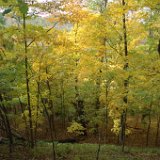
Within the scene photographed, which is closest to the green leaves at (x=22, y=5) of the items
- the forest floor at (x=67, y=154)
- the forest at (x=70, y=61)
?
the forest at (x=70, y=61)

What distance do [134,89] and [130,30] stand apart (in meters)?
4.04

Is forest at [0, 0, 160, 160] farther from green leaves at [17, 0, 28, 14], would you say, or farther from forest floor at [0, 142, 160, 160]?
green leaves at [17, 0, 28, 14]

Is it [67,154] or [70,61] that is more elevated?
[70,61]

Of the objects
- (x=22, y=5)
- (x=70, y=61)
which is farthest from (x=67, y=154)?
(x=22, y=5)

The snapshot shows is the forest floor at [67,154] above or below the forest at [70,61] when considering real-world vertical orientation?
below

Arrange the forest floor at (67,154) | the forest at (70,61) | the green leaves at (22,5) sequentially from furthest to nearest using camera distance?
1. the forest floor at (67,154)
2. the forest at (70,61)
3. the green leaves at (22,5)

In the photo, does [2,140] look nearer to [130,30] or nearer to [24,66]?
[24,66]

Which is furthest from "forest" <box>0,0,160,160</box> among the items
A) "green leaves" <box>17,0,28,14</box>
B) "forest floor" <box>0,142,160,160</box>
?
"green leaves" <box>17,0,28,14</box>

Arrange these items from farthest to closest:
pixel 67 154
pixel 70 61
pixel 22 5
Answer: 1. pixel 70 61
2. pixel 67 154
3. pixel 22 5

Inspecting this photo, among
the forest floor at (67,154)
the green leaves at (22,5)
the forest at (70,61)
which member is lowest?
the forest floor at (67,154)

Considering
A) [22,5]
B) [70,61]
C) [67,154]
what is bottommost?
[67,154]

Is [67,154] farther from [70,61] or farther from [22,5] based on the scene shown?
[22,5]

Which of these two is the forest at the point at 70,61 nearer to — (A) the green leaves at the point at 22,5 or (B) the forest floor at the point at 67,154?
(B) the forest floor at the point at 67,154

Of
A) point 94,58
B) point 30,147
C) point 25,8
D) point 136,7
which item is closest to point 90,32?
point 94,58
